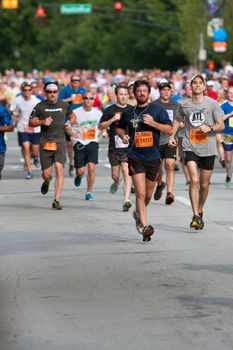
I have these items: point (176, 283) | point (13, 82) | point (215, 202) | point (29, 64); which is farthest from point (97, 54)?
point (176, 283)

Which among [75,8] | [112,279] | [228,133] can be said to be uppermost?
[112,279]

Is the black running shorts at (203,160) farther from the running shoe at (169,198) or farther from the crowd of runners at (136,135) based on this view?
the running shoe at (169,198)

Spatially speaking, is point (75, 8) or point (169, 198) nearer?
point (169, 198)

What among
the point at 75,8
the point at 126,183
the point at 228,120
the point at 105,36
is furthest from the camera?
the point at 105,36

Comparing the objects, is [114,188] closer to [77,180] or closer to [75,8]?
[77,180]

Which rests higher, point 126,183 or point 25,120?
point 126,183

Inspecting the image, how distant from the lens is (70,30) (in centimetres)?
10988

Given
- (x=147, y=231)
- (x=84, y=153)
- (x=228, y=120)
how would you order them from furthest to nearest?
(x=228, y=120), (x=84, y=153), (x=147, y=231)

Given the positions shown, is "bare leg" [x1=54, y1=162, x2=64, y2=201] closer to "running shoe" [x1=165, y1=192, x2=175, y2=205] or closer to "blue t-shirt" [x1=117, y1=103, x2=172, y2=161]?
"running shoe" [x1=165, y1=192, x2=175, y2=205]

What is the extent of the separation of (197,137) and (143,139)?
1.30 metres

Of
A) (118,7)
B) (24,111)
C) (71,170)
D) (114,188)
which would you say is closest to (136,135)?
(114,188)

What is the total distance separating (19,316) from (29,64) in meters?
110

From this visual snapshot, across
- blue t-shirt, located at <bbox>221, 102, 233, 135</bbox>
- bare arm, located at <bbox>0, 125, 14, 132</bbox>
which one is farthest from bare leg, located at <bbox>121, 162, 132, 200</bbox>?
blue t-shirt, located at <bbox>221, 102, 233, 135</bbox>

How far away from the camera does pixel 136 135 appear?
14.7 m
